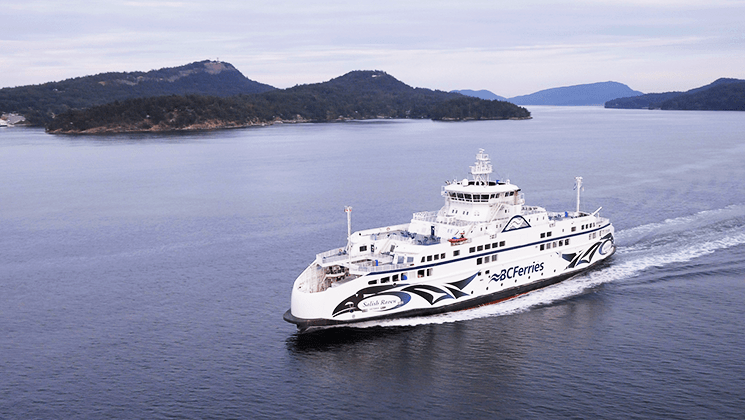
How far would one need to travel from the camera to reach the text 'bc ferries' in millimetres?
37594

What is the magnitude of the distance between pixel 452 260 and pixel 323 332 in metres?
9.26

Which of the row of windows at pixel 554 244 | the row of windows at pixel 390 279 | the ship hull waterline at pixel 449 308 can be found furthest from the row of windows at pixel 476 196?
the row of windows at pixel 390 279

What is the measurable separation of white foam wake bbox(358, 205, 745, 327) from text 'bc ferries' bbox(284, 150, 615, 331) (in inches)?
30.3

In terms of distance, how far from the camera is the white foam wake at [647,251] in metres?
41.1

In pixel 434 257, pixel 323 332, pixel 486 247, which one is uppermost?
pixel 486 247

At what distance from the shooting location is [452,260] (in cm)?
4028

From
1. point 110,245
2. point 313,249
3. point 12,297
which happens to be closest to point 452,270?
point 313,249

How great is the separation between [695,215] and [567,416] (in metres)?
45.3

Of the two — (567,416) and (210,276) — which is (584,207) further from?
(567,416)

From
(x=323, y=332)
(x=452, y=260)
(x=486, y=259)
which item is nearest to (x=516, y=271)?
(x=486, y=259)

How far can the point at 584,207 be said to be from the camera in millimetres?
72188

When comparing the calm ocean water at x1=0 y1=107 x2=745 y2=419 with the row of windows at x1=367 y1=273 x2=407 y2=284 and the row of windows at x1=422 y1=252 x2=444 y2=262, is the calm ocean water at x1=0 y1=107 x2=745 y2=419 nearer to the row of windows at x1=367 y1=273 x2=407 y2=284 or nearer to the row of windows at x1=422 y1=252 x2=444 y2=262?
Answer: the row of windows at x1=367 y1=273 x2=407 y2=284

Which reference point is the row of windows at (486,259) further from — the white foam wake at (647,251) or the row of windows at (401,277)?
the row of windows at (401,277)

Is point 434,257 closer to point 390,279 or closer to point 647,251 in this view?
point 390,279
